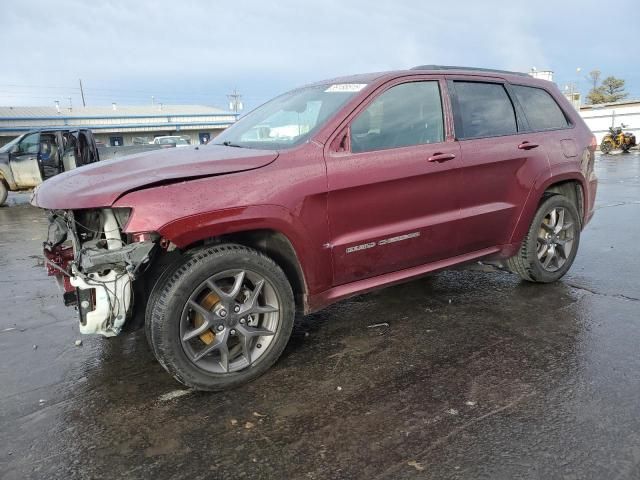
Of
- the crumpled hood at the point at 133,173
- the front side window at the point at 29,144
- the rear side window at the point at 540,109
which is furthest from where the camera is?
the front side window at the point at 29,144

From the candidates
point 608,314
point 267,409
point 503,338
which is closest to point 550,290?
point 608,314

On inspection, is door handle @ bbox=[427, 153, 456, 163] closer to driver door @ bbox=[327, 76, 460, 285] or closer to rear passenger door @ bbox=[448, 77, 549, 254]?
driver door @ bbox=[327, 76, 460, 285]

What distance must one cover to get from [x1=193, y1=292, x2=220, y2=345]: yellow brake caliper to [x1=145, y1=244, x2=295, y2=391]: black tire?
170 millimetres

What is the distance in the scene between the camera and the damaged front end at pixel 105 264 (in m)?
2.69

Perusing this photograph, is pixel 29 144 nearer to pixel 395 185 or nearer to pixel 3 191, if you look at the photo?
pixel 3 191

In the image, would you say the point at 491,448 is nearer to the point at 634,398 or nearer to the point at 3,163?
the point at 634,398

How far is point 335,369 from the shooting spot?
315cm

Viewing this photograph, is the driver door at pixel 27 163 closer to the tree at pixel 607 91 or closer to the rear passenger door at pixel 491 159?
the rear passenger door at pixel 491 159

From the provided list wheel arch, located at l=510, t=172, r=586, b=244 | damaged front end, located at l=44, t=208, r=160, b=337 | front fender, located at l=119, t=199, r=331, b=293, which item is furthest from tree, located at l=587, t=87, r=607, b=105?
damaged front end, located at l=44, t=208, r=160, b=337

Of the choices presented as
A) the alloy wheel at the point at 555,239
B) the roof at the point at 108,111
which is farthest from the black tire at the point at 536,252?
the roof at the point at 108,111

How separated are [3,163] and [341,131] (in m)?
12.3

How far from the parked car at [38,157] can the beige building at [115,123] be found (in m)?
27.6

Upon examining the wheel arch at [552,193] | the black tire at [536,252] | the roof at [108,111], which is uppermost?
the roof at [108,111]

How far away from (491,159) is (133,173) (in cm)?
263
